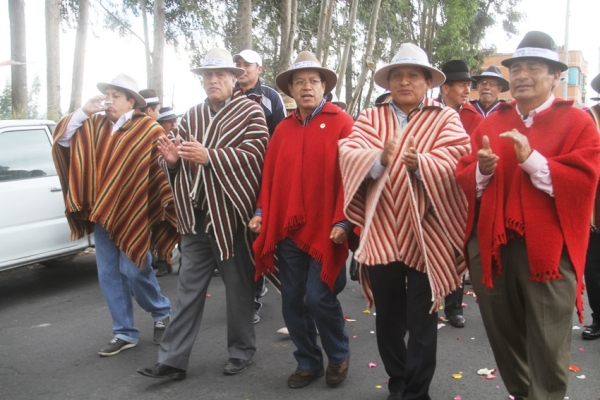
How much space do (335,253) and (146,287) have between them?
185cm

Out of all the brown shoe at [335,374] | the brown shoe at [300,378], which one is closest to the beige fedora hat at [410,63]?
the brown shoe at [335,374]

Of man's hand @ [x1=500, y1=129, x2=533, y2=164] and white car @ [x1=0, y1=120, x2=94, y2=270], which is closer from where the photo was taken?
man's hand @ [x1=500, y1=129, x2=533, y2=164]

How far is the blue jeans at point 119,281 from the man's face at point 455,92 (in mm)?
3288

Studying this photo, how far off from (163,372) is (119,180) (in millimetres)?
1551

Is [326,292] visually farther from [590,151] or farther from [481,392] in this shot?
[590,151]

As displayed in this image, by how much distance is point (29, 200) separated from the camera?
6934 millimetres

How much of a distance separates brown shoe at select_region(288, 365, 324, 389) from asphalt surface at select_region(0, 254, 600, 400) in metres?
0.04

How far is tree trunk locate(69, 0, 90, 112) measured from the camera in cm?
1728

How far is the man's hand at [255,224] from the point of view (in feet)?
14.6

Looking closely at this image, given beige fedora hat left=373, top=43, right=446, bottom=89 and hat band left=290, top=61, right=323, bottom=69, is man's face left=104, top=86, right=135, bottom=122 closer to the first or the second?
hat band left=290, top=61, right=323, bottom=69

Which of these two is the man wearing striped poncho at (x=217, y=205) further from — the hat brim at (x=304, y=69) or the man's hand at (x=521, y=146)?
the man's hand at (x=521, y=146)

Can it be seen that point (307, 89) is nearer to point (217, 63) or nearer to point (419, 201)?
point (217, 63)

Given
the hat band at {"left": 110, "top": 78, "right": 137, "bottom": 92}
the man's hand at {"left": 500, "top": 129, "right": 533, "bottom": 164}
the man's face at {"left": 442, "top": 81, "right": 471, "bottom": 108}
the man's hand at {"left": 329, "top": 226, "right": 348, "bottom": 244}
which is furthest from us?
the man's face at {"left": 442, "top": 81, "right": 471, "bottom": 108}

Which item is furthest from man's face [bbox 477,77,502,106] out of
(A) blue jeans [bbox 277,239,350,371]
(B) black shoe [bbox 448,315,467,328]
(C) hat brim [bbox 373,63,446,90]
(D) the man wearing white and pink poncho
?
(A) blue jeans [bbox 277,239,350,371]
